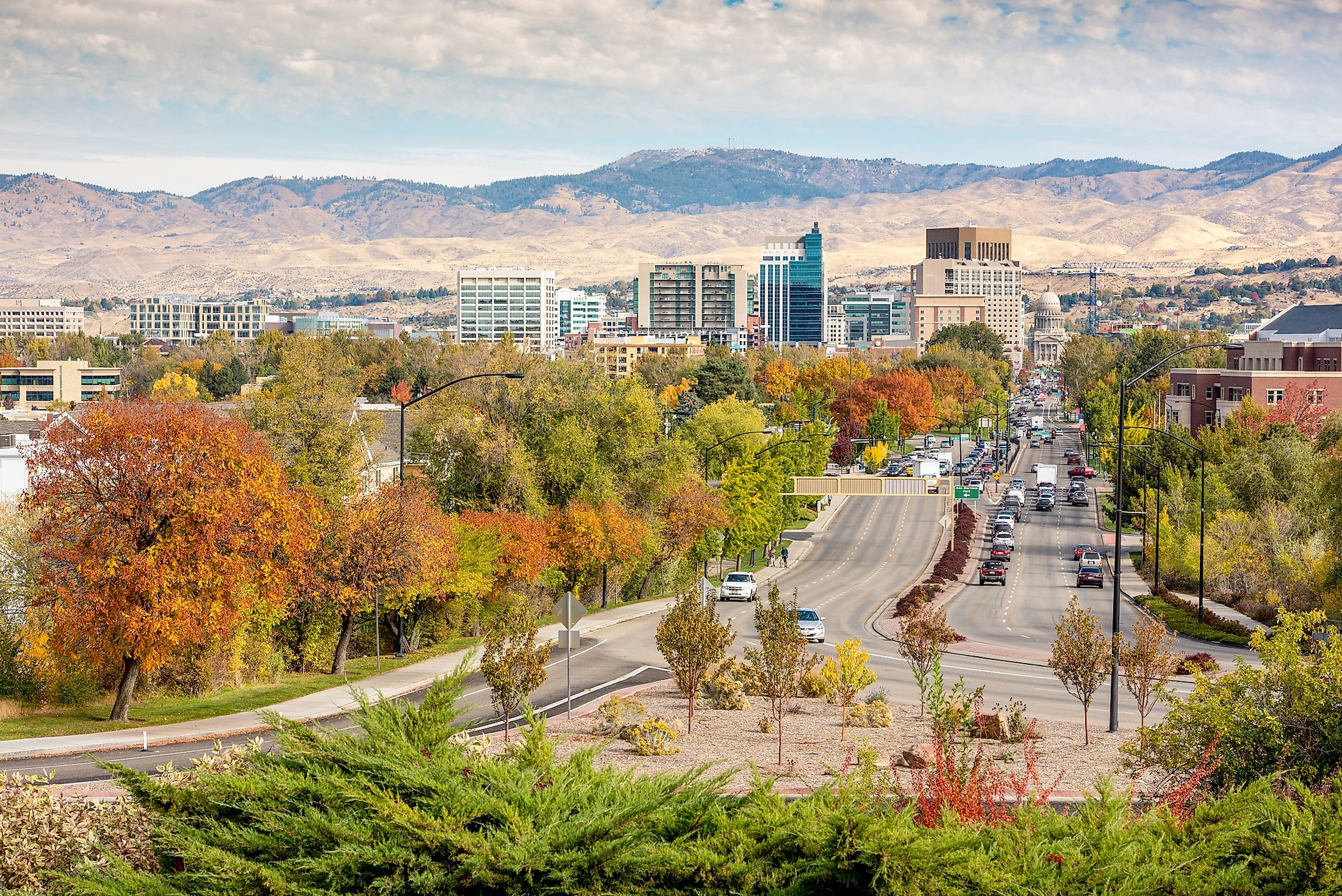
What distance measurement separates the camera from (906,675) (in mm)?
36719

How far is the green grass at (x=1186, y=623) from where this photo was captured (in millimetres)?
44969

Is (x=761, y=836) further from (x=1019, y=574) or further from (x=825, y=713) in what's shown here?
(x=1019, y=574)

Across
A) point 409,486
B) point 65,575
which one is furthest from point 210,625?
point 409,486

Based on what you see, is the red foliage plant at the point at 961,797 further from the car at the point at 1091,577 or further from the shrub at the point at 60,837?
A: the car at the point at 1091,577

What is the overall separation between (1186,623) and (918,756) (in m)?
29.0

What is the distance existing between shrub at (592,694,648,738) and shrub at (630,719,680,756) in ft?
1.72

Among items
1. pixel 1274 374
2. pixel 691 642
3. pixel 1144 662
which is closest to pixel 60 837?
pixel 691 642

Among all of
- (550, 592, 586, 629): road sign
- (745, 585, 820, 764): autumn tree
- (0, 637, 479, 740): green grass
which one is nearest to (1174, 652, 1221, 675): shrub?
(745, 585, 820, 764): autumn tree

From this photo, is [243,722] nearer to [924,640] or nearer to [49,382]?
[924,640]

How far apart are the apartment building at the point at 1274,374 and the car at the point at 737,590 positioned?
42275 mm

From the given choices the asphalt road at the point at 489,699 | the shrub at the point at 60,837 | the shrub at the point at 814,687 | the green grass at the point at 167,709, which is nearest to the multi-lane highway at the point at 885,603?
the asphalt road at the point at 489,699

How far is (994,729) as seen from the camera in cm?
2647

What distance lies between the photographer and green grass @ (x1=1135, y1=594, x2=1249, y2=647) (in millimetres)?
44969

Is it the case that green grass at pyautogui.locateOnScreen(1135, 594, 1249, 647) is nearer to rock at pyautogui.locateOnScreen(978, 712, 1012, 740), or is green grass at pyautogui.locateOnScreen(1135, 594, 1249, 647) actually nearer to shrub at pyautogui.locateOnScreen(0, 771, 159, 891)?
rock at pyautogui.locateOnScreen(978, 712, 1012, 740)
